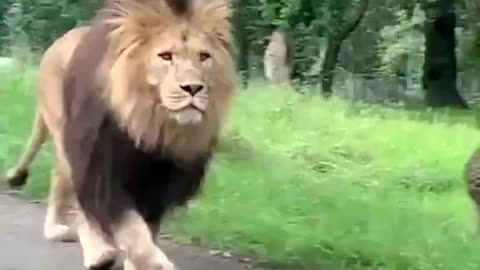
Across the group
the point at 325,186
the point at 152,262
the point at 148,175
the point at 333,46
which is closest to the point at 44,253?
the point at 148,175

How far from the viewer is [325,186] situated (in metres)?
10.4

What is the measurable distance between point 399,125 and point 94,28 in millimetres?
10668

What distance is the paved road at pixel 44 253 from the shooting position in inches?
260

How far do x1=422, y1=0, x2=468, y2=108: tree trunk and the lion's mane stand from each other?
949 inches

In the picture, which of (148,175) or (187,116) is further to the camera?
(148,175)

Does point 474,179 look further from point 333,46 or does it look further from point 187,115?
point 333,46

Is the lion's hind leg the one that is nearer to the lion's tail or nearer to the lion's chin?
the lion's chin

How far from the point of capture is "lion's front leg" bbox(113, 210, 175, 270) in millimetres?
5402

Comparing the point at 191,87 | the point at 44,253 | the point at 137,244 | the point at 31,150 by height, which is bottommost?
the point at 44,253

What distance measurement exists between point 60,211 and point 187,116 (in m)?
2.45

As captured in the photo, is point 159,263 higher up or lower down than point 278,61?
higher up

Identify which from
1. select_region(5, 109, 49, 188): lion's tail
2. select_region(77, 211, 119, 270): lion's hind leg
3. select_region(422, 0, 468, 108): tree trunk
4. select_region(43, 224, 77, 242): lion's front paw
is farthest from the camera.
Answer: select_region(422, 0, 468, 108): tree trunk

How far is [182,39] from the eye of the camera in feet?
17.6

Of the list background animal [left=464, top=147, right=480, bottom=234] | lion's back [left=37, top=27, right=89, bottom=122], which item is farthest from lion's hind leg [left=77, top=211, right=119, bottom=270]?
background animal [left=464, top=147, right=480, bottom=234]
